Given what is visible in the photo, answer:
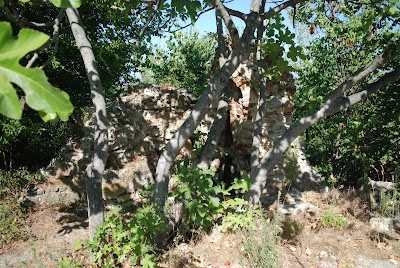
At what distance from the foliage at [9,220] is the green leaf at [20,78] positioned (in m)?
4.68

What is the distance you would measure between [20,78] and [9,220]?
203 inches

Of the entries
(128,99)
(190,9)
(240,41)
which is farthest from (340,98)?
(128,99)

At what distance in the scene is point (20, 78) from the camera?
785 millimetres

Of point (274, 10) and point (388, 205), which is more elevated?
point (274, 10)

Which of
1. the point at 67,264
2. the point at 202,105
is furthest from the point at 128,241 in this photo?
the point at 202,105

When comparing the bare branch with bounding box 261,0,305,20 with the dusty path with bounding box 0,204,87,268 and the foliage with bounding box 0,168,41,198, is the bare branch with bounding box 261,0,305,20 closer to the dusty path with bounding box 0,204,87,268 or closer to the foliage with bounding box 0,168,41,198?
the dusty path with bounding box 0,204,87,268

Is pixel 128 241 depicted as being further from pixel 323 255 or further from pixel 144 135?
pixel 144 135

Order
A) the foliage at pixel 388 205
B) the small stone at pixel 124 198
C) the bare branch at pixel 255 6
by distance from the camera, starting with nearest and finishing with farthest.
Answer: the bare branch at pixel 255 6
the foliage at pixel 388 205
the small stone at pixel 124 198

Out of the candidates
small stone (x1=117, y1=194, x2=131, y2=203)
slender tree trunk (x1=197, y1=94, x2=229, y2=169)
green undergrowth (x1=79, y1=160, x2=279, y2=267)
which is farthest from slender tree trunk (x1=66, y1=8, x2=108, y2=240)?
small stone (x1=117, y1=194, x2=131, y2=203)

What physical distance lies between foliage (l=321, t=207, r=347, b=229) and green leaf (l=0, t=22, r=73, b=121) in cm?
505

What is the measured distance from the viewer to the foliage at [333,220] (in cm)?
489

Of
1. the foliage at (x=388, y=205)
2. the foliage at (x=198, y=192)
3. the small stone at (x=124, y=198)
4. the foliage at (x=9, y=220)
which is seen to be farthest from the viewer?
the small stone at (x=124, y=198)

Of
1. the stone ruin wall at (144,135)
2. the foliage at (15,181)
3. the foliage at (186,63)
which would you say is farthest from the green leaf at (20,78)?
the foliage at (186,63)

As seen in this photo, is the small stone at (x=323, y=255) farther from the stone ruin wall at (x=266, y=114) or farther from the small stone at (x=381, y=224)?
the stone ruin wall at (x=266, y=114)
